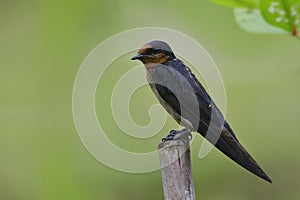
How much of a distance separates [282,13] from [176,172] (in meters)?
0.85

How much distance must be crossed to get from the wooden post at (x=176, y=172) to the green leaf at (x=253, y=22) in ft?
2.55

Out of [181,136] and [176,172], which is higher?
[181,136]

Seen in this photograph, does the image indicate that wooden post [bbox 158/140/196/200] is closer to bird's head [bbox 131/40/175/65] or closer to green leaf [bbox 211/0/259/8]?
bird's head [bbox 131/40/175/65]

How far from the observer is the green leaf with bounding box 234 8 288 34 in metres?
0.64

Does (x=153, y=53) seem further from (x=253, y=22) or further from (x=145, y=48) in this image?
(x=253, y=22)

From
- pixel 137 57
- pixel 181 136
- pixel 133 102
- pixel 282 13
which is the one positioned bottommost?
pixel 282 13

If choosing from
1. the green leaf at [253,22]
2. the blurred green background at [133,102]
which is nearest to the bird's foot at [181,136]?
the green leaf at [253,22]

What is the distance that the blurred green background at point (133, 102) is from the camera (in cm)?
365

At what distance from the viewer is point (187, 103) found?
164cm

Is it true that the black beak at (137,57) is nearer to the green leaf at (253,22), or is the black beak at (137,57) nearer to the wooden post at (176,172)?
the wooden post at (176,172)

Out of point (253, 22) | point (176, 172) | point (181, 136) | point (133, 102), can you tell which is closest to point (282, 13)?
point (253, 22)

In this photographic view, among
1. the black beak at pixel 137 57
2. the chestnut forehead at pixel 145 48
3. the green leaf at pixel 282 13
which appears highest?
the chestnut forehead at pixel 145 48

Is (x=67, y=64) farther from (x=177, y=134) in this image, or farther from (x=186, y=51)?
(x=177, y=134)

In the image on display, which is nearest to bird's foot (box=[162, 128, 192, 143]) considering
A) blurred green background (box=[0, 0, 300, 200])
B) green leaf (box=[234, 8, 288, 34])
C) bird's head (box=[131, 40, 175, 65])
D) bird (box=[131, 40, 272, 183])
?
bird (box=[131, 40, 272, 183])
